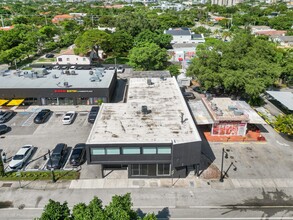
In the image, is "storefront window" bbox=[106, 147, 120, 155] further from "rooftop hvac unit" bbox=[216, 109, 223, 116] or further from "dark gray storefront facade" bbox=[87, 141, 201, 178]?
"rooftop hvac unit" bbox=[216, 109, 223, 116]

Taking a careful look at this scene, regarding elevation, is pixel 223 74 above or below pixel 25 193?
above

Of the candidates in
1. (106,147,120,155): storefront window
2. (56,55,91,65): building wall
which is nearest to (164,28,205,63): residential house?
(56,55,91,65): building wall

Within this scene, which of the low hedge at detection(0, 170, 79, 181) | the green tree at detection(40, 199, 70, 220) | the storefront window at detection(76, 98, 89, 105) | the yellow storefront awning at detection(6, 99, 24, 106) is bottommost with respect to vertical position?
the low hedge at detection(0, 170, 79, 181)

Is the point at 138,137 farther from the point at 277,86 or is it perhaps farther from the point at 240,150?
the point at 277,86

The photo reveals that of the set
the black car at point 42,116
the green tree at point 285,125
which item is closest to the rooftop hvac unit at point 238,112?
the green tree at point 285,125

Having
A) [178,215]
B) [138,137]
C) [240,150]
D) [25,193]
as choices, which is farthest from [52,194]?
[240,150]

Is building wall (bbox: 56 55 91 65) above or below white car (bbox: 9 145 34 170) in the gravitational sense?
above

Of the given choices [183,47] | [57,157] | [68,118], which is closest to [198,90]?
[68,118]
